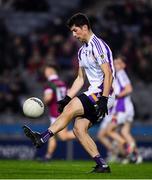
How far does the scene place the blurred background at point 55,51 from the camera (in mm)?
24781

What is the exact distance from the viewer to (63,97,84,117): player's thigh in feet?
44.6

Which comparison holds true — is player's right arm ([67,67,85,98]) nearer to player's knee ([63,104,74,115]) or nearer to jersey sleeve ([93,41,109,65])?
jersey sleeve ([93,41,109,65])

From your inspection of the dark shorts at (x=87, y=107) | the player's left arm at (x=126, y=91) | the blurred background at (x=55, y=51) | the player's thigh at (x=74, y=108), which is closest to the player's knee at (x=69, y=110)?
the player's thigh at (x=74, y=108)

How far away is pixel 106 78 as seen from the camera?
537 inches

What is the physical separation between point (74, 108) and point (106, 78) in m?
0.67

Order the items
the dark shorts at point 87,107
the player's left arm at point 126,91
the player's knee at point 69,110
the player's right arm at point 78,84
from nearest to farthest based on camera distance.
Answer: the player's knee at point 69,110 → the dark shorts at point 87,107 → the player's right arm at point 78,84 → the player's left arm at point 126,91

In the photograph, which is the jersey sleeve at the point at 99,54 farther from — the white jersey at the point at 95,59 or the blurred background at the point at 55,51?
the blurred background at the point at 55,51

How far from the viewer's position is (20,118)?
26.0 meters

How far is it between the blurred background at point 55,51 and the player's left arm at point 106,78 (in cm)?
1064

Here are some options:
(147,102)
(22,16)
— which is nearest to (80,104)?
(147,102)

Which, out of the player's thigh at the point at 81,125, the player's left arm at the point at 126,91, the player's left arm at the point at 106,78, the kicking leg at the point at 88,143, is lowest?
the kicking leg at the point at 88,143

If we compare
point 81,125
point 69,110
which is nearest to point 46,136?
point 69,110

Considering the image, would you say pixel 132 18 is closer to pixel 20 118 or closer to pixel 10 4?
pixel 10 4

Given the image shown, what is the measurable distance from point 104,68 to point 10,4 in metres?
17.1
